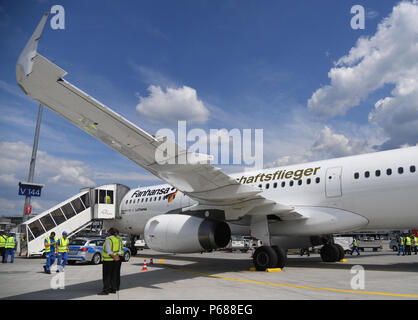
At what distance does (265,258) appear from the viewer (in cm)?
1094

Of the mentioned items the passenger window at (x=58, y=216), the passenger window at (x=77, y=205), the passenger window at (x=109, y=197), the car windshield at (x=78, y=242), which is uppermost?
the passenger window at (x=109, y=197)

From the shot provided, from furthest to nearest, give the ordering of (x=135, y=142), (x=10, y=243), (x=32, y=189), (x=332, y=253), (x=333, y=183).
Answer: (x=32, y=189)
(x=10, y=243)
(x=332, y=253)
(x=333, y=183)
(x=135, y=142)

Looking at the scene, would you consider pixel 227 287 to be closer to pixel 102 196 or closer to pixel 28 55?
pixel 28 55

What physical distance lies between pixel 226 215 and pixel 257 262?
181cm

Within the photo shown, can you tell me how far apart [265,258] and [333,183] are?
10.9 feet

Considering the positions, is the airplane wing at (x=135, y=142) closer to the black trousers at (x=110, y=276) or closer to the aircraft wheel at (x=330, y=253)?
the black trousers at (x=110, y=276)

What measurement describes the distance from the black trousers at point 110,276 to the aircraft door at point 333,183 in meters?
7.22

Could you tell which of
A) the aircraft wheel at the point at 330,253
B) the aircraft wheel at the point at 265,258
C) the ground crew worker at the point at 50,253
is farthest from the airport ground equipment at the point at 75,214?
the aircraft wheel at the point at 330,253

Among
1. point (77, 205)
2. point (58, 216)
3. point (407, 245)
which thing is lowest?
point (407, 245)

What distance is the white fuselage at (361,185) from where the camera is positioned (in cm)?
1004

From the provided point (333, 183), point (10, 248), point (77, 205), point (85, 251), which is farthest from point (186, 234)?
point (10, 248)
